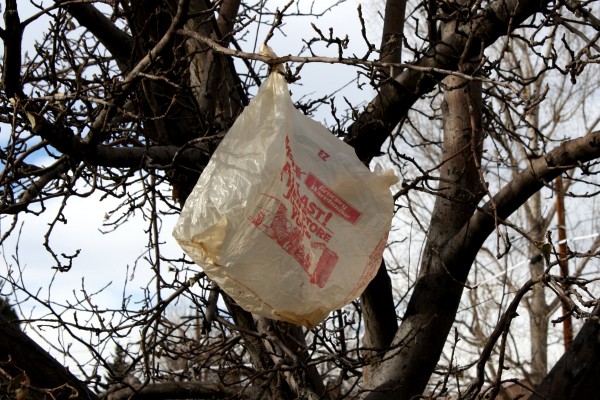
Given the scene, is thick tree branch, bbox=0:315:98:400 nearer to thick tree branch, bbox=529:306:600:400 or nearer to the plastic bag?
the plastic bag

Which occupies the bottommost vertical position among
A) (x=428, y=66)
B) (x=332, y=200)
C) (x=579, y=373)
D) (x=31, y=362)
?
(x=31, y=362)

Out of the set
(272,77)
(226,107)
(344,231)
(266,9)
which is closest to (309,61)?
(272,77)

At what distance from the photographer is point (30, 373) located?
2785mm

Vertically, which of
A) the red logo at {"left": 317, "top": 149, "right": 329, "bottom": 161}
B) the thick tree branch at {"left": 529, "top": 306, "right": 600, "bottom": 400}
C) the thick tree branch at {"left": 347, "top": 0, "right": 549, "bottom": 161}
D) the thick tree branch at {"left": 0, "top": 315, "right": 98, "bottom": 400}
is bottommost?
the thick tree branch at {"left": 0, "top": 315, "right": 98, "bottom": 400}

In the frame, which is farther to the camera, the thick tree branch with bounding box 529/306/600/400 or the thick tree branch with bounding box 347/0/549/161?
the thick tree branch with bounding box 347/0/549/161

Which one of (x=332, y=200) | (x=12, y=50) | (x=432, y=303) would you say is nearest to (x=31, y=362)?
(x=12, y=50)

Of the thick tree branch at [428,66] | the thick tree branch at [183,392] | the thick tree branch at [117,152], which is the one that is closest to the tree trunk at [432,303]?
the thick tree branch at [428,66]

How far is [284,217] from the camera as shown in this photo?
7.79 feet

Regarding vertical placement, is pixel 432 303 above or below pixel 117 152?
below

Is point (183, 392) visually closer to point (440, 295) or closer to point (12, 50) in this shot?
point (440, 295)

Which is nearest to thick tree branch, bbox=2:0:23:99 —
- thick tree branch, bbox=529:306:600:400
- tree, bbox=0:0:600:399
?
tree, bbox=0:0:600:399

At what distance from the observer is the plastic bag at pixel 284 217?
236 cm

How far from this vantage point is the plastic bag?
2357 millimetres

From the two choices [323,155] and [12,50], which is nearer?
[323,155]
